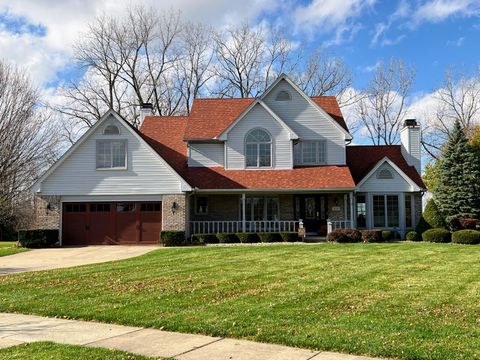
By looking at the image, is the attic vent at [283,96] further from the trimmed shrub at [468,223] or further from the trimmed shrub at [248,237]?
the trimmed shrub at [468,223]

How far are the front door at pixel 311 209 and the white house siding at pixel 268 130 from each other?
88.0 inches

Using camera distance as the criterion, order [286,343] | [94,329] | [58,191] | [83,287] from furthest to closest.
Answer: [58,191]
[83,287]
[94,329]
[286,343]

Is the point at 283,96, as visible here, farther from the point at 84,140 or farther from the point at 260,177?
the point at 84,140

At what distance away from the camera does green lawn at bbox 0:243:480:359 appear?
260 inches

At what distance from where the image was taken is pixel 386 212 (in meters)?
27.8

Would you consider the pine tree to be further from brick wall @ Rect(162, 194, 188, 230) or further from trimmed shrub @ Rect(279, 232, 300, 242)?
brick wall @ Rect(162, 194, 188, 230)

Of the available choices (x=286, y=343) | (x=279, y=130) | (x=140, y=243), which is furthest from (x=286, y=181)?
(x=286, y=343)

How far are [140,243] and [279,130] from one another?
995 centimetres

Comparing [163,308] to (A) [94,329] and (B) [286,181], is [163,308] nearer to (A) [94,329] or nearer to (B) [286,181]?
(A) [94,329]

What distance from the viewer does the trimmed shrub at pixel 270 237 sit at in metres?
24.8

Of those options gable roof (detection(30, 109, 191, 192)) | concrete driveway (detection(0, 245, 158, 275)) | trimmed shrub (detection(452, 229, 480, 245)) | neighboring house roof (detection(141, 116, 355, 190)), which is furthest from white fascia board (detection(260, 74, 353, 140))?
concrete driveway (detection(0, 245, 158, 275))

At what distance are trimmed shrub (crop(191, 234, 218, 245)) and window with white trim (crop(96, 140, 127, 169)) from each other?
18.3ft

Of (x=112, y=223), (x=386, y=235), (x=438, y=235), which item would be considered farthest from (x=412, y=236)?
(x=112, y=223)

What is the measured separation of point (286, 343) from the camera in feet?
21.0
